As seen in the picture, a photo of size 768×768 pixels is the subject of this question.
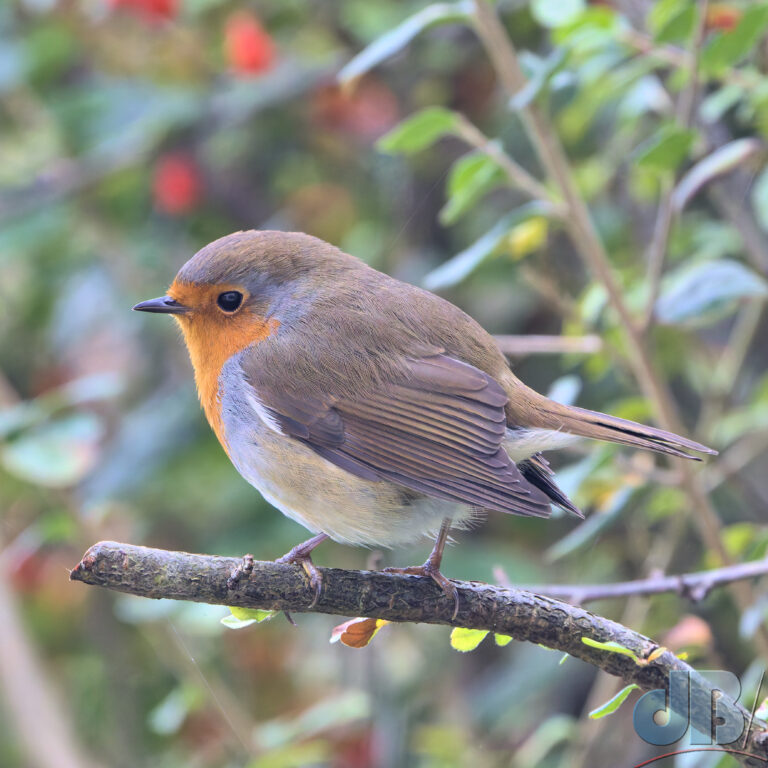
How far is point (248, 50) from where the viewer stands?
3.59 m

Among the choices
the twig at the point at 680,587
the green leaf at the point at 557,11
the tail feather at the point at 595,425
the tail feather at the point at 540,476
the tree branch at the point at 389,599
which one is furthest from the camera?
the green leaf at the point at 557,11

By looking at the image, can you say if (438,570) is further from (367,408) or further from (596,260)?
(596,260)

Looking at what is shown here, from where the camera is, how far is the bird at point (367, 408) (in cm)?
217

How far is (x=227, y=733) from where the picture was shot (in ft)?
9.95

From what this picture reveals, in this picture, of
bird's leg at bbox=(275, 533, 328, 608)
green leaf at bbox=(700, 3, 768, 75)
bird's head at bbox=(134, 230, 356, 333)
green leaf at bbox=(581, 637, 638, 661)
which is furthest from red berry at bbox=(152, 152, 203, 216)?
green leaf at bbox=(581, 637, 638, 661)

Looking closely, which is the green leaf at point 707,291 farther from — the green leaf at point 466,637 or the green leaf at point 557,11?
the green leaf at point 466,637

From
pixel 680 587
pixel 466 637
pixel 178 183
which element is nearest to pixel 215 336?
pixel 466 637

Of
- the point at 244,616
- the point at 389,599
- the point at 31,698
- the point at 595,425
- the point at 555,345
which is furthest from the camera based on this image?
the point at 31,698

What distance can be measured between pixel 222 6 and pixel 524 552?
2.38 meters

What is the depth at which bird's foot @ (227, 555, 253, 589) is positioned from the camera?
155 centimetres

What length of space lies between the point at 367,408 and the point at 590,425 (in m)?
0.48

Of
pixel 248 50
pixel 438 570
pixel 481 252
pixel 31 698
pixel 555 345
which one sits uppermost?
pixel 248 50

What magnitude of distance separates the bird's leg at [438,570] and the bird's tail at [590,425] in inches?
11.0

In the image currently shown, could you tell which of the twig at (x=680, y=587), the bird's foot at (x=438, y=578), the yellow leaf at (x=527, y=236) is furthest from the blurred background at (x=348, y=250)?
the bird's foot at (x=438, y=578)
